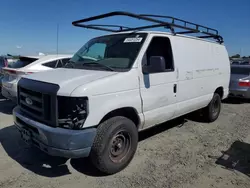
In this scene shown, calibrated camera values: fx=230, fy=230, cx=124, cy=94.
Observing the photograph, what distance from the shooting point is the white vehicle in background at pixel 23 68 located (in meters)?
6.66

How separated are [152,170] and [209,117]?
11.1ft

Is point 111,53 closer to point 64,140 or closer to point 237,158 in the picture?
point 64,140

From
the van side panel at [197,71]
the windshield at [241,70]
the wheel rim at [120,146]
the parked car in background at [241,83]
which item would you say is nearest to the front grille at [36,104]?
the wheel rim at [120,146]

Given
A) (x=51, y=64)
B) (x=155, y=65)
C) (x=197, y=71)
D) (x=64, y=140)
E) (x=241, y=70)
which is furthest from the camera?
(x=241, y=70)

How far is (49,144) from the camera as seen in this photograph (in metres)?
3.13

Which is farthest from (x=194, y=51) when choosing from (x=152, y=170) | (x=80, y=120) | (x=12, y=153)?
(x=12, y=153)

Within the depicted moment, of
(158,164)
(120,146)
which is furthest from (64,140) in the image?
(158,164)

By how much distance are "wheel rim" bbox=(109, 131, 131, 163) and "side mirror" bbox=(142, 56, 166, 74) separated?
1.14 metres

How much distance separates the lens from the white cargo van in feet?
10.1

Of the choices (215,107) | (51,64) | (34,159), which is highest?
(51,64)

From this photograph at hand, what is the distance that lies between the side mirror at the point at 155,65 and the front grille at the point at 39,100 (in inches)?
63.6

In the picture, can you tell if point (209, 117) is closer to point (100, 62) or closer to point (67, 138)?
point (100, 62)

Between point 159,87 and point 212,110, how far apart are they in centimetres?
294

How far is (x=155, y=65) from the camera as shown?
392 centimetres
